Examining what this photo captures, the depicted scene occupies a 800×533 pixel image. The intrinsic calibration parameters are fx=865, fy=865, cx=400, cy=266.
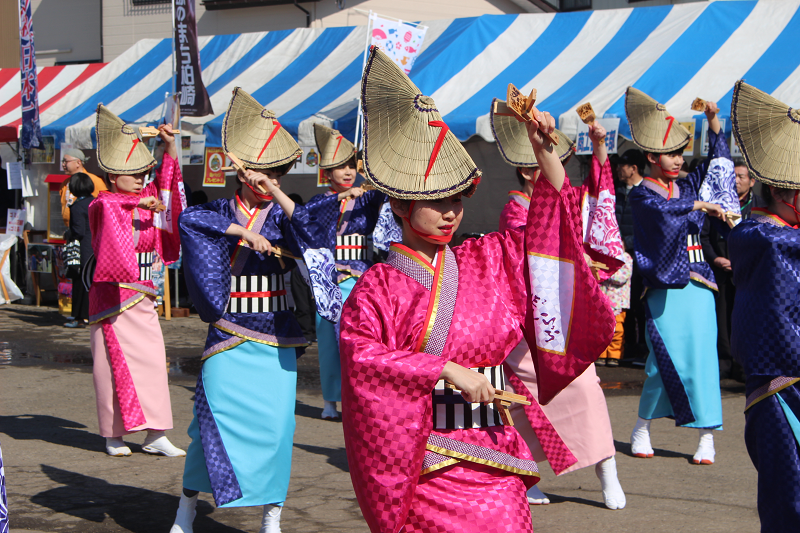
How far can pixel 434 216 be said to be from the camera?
247cm

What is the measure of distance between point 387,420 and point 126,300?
3568mm

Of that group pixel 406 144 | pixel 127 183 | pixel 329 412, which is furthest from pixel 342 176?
pixel 406 144

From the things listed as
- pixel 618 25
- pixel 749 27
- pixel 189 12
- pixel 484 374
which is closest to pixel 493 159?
pixel 618 25

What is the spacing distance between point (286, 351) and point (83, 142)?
8.79 meters

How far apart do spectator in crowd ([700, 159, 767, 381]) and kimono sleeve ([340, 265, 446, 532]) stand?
587cm

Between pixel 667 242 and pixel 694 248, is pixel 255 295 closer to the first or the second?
pixel 667 242

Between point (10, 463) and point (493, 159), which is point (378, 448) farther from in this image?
point (493, 159)

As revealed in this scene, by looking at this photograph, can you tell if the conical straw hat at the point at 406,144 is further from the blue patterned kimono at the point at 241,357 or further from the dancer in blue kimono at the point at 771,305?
the blue patterned kimono at the point at 241,357

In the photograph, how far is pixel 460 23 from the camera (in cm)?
1084

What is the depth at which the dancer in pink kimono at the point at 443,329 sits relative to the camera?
2.27 metres

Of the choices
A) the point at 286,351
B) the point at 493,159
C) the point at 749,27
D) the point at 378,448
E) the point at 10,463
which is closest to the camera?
the point at 378,448

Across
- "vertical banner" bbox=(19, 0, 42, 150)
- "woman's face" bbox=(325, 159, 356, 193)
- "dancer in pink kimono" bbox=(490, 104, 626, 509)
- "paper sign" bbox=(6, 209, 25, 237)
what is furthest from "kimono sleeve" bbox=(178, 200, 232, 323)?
"paper sign" bbox=(6, 209, 25, 237)

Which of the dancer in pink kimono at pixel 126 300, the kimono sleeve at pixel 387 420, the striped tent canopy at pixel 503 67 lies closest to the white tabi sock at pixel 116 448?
the dancer in pink kimono at pixel 126 300

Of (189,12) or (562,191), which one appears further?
(189,12)
